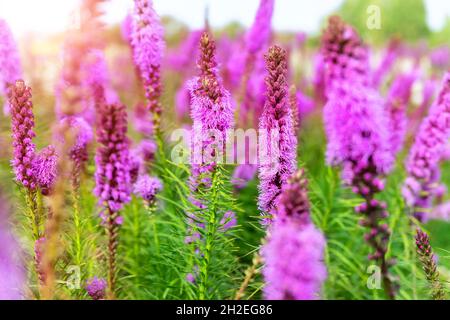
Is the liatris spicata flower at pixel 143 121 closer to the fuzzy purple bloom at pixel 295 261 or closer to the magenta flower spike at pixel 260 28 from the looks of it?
the magenta flower spike at pixel 260 28

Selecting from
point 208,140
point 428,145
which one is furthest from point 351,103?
point 428,145

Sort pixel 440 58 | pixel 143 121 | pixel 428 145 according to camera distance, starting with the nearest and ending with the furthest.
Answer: pixel 428 145 < pixel 143 121 < pixel 440 58

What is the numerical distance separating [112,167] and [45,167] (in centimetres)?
19

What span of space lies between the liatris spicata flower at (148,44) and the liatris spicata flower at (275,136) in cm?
77

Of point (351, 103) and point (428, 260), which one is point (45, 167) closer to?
point (351, 103)

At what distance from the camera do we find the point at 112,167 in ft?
4.97

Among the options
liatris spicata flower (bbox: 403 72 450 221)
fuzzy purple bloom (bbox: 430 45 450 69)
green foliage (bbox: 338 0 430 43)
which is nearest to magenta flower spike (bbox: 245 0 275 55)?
liatris spicata flower (bbox: 403 72 450 221)

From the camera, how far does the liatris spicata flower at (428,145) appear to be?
1950 mm

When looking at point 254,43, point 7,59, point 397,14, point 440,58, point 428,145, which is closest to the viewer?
point 7,59

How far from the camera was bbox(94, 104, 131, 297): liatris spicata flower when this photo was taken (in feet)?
4.84

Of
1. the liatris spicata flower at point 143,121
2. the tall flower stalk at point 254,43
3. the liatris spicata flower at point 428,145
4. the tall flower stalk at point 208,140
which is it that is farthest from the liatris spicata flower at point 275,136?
the tall flower stalk at point 254,43

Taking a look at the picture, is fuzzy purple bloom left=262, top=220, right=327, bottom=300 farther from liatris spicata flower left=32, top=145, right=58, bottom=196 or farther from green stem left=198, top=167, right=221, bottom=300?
liatris spicata flower left=32, top=145, right=58, bottom=196
